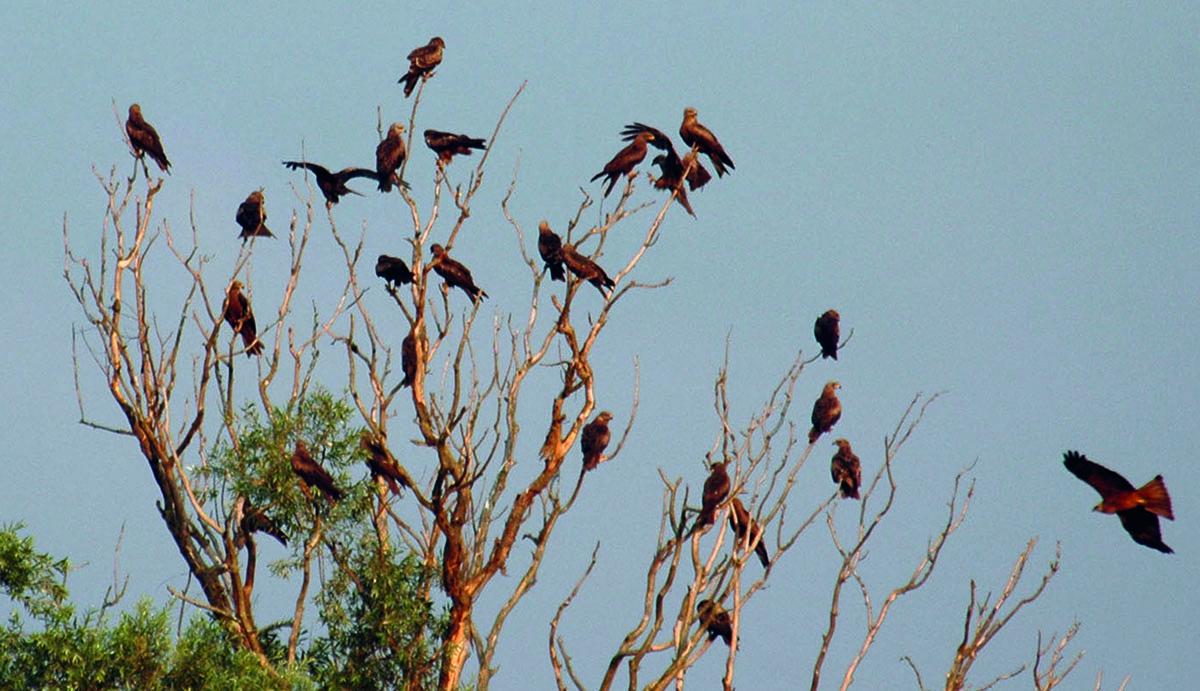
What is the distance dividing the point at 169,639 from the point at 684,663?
12.1 ft

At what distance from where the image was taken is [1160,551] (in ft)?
35.4

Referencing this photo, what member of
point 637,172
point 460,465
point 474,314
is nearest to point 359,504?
point 460,465

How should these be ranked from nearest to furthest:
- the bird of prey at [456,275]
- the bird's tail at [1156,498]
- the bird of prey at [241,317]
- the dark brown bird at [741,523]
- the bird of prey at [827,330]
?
the bird's tail at [1156,498]
the dark brown bird at [741,523]
the bird of prey at [241,317]
the bird of prey at [456,275]
the bird of prey at [827,330]

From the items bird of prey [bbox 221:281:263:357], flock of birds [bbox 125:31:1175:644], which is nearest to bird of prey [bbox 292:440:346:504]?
flock of birds [bbox 125:31:1175:644]

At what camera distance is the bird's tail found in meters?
10.6

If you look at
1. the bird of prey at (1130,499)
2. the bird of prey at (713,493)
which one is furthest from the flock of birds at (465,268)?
the bird of prey at (1130,499)

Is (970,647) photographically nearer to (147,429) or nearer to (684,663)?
(684,663)

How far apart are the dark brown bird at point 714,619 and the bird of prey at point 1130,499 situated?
2.84 m

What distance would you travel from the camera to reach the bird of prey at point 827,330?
1586cm

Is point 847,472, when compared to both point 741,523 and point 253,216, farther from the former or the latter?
point 253,216

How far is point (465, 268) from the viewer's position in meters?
14.1

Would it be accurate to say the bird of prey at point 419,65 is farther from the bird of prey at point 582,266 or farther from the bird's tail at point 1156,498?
the bird's tail at point 1156,498

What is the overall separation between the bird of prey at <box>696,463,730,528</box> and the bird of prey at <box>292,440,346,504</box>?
106 inches

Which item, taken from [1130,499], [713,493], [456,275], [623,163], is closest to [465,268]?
[456,275]
